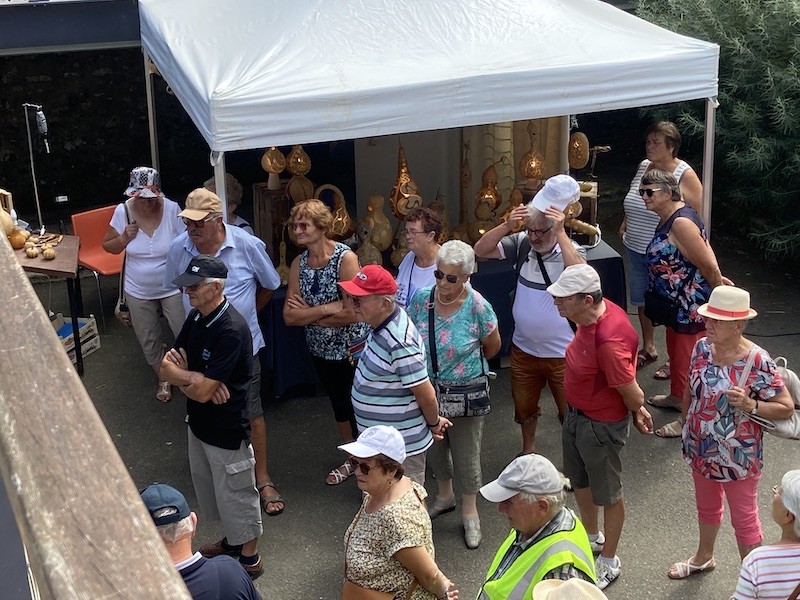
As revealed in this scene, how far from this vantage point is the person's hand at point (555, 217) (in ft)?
14.5

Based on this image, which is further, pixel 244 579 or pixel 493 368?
pixel 493 368

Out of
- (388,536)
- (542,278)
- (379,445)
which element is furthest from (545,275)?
(388,536)

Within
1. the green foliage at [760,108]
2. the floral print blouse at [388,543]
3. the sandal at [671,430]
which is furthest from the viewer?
the green foliage at [760,108]

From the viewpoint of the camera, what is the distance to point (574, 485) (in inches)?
157

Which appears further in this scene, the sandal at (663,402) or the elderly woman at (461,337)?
the sandal at (663,402)

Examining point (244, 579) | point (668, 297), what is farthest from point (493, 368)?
point (244, 579)

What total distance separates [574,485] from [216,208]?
2.07 m

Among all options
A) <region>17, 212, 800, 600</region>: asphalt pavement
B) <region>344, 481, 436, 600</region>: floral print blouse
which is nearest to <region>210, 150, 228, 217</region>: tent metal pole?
<region>17, 212, 800, 600</region>: asphalt pavement

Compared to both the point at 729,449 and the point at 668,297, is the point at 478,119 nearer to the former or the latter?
the point at 668,297

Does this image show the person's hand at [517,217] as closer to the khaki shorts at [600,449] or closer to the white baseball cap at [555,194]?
the white baseball cap at [555,194]

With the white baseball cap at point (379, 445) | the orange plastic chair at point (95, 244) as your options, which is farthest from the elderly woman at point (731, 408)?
the orange plastic chair at point (95, 244)

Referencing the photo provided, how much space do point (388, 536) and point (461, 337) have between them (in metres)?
1.32

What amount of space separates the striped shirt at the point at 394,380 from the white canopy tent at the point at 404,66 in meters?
1.30

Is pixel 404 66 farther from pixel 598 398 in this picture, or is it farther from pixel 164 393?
pixel 164 393
